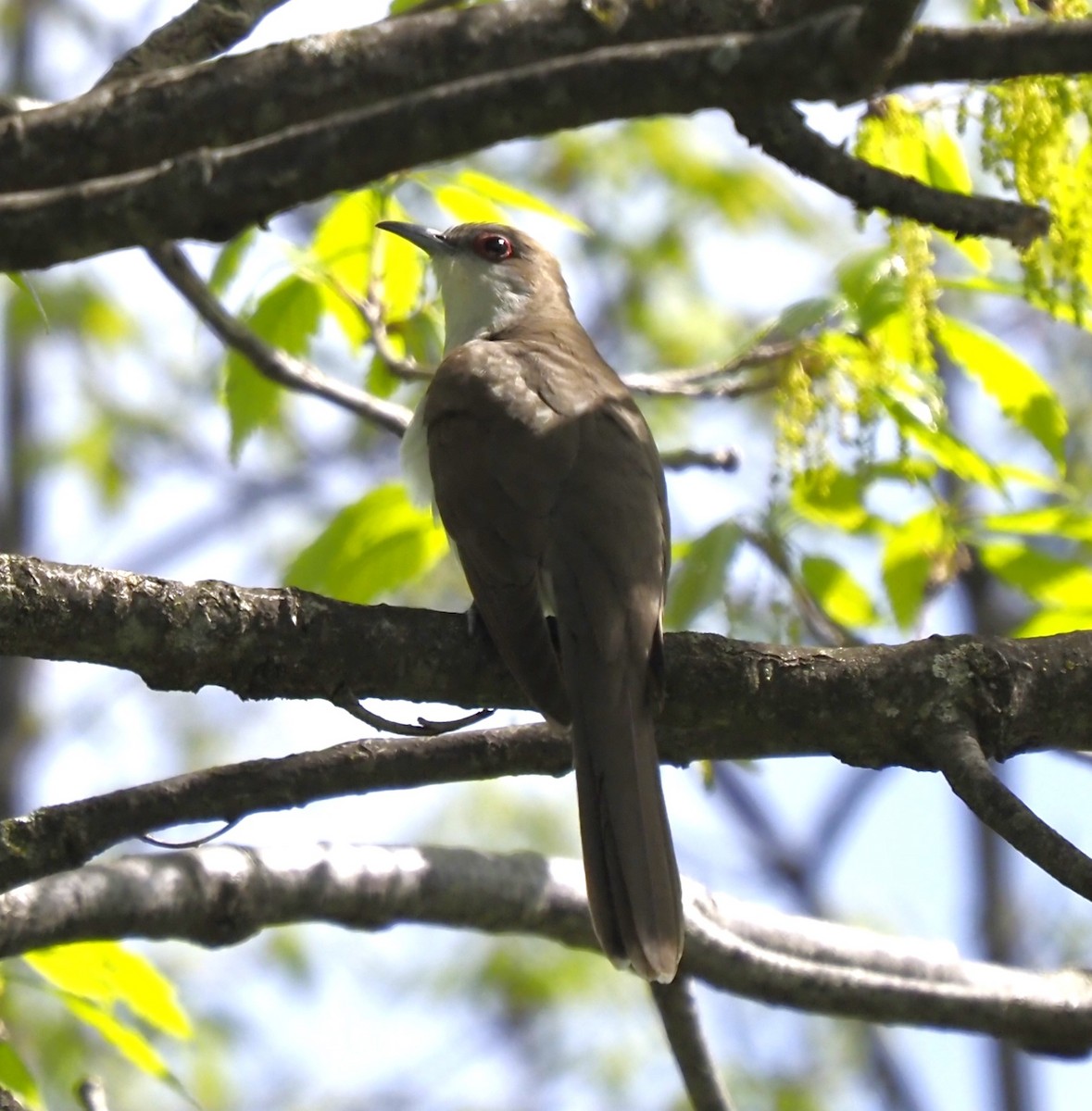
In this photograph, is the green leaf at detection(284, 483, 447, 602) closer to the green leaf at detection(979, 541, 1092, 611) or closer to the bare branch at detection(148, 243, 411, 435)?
the bare branch at detection(148, 243, 411, 435)

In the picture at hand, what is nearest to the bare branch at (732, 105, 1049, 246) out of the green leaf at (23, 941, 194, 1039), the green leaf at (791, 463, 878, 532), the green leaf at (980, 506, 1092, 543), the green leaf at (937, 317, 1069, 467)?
the green leaf at (937, 317, 1069, 467)

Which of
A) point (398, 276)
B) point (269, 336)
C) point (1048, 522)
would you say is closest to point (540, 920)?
point (1048, 522)

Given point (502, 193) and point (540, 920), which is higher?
point (502, 193)

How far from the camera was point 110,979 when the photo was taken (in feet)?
12.1

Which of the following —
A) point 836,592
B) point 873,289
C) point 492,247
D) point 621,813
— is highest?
point 492,247

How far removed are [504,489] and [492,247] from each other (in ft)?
7.80

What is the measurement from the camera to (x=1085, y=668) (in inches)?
131

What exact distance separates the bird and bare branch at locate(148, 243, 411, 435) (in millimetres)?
288

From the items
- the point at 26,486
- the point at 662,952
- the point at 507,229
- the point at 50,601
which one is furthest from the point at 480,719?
the point at 26,486

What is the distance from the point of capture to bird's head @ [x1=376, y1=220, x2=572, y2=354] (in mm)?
6074

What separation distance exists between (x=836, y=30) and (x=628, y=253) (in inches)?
329

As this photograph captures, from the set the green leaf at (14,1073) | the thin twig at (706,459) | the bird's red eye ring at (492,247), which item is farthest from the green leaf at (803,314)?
the green leaf at (14,1073)

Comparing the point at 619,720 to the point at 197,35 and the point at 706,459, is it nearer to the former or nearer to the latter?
the point at 706,459

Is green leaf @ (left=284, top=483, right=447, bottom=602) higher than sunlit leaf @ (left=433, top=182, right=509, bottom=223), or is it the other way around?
sunlit leaf @ (left=433, top=182, right=509, bottom=223)
